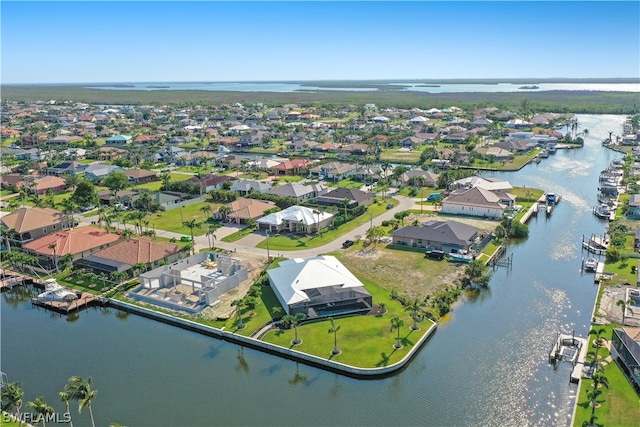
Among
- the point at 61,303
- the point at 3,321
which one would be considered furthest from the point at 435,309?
the point at 3,321

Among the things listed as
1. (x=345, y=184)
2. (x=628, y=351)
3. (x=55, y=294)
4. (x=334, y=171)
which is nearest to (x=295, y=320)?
(x=628, y=351)

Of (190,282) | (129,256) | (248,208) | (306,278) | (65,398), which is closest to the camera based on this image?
(65,398)

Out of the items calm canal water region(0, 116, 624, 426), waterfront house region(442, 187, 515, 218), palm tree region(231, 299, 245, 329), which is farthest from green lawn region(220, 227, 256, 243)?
waterfront house region(442, 187, 515, 218)

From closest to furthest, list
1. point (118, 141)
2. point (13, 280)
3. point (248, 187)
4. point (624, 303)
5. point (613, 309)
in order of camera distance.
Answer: point (624, 303) < point (613, 309) < point (13, 280) < point (248, 187) < point (118, 141)

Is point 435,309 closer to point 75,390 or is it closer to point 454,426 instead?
point 454,426

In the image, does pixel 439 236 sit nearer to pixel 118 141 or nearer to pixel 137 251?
pixel 137 251

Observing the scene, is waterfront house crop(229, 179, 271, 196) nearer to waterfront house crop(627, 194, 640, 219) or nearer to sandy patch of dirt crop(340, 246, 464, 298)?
sandy patch of dirt crop(340, 246, 464, 298)
